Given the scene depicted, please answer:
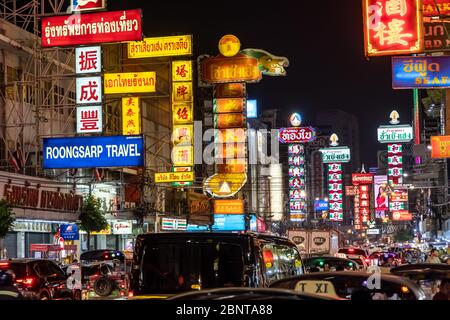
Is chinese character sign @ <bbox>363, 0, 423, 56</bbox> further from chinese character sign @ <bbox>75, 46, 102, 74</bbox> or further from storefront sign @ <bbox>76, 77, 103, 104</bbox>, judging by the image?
chinese character sign @ <bbox>75, 46, 102, 74</bbox>

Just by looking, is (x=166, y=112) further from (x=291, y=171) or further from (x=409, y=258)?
(x=409, y=258)

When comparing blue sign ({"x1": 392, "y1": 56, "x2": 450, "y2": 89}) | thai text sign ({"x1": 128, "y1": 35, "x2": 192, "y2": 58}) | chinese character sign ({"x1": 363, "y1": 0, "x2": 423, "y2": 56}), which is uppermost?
thai text sign ({"x1": 128, "y1": 35, "x2": 192, "y2": 58})

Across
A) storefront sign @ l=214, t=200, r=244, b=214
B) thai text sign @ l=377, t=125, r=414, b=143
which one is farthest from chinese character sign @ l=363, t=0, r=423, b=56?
thai text sign @ l=377, t=125, r=414, b=143

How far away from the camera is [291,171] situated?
265 ft

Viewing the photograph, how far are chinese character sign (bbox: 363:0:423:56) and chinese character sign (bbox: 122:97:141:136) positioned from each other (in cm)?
2200

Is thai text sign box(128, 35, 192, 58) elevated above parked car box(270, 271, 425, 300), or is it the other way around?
thai text sign box(128, 35, 192, 58)

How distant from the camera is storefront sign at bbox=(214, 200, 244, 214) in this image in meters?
57.5

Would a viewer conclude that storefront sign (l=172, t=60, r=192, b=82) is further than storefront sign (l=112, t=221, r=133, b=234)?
No

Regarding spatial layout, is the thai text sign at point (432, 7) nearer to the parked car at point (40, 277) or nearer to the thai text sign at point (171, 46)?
the parked car at point (40, 277)

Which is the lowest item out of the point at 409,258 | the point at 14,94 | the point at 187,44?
the point at 409,258
